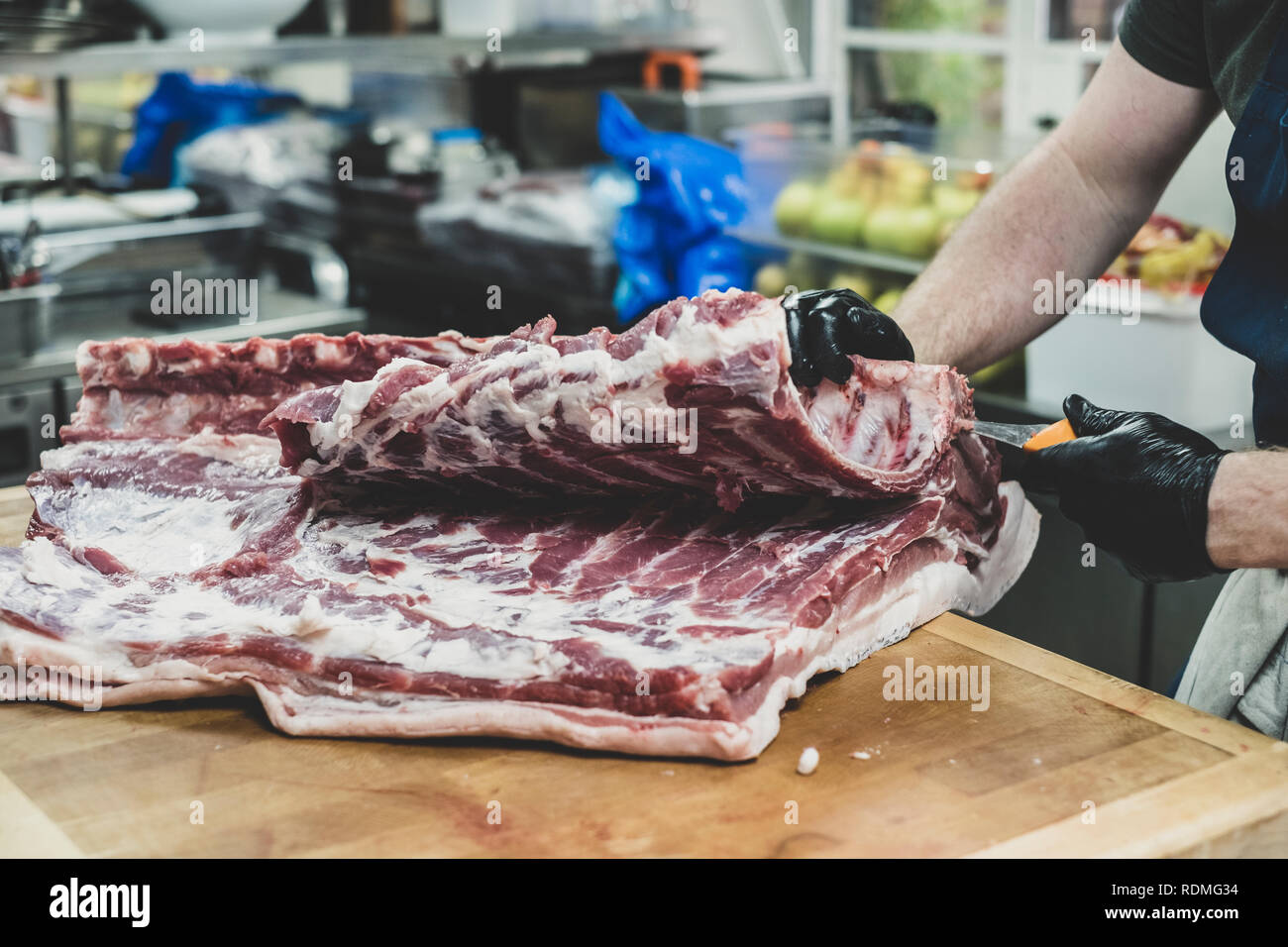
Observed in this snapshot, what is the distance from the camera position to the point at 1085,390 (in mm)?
3354

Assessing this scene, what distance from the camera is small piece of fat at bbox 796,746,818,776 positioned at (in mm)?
1412

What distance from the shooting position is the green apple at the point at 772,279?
4.30m

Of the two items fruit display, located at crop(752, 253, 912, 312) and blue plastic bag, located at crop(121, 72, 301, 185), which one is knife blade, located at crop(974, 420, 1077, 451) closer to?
fruit display, located at crop(752, 253, 912, 312)

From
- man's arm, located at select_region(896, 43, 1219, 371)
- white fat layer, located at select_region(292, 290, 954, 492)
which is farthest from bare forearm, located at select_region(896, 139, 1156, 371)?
white fat layer, located at select_region(292, 290, 954, 492)

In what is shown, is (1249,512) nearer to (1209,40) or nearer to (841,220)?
(1209,40)

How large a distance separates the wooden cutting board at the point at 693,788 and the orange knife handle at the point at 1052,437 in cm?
36

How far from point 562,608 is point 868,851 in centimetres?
52

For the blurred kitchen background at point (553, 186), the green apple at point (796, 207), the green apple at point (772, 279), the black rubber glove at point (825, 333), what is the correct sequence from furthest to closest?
the green apple at point (772, 279) → the green apple at point (796, 207) → the blurred kitchen background at point (553, 186) → the black rubber glove at point (825, 333)

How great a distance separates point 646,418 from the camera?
5.38 feet

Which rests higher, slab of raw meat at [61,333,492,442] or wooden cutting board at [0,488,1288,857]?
slab of raw meat at [61,333,492,442]

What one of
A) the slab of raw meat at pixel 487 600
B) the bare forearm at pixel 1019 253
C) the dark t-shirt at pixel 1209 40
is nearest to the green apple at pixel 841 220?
the bare forearm at pixel 1019 253

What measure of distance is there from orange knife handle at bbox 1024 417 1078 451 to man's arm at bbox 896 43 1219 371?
14.7 inches

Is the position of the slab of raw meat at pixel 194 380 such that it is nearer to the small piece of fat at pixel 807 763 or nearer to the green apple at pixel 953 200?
the small piece of fat at pixel 807 763

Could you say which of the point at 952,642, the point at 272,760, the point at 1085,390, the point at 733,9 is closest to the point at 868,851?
the point at 952,642
